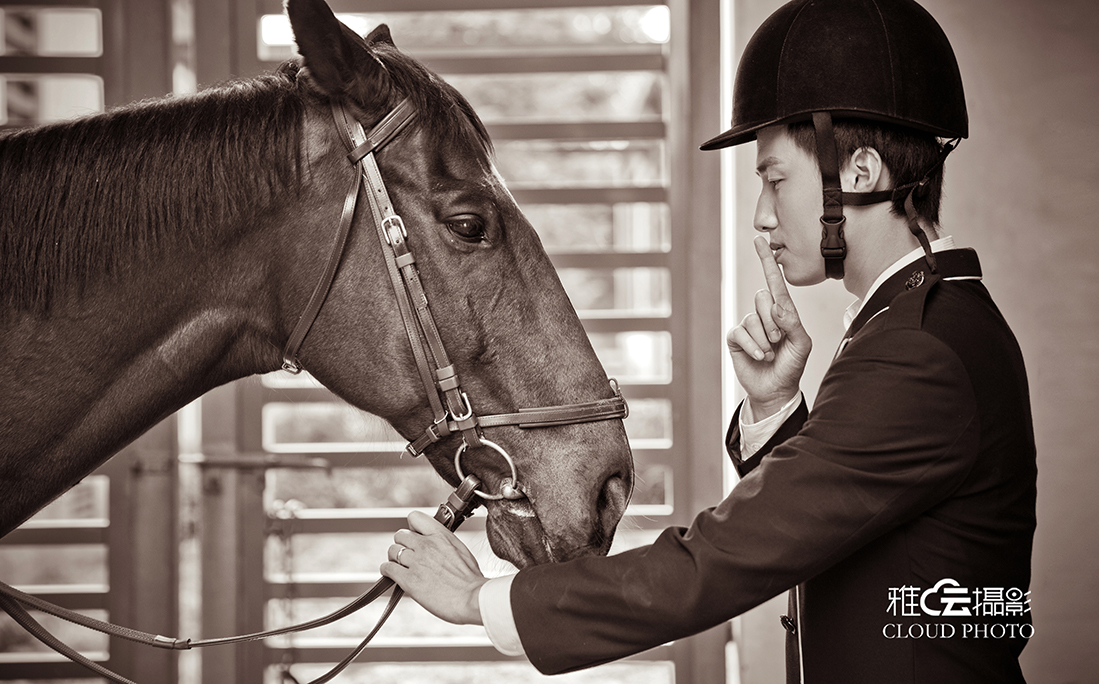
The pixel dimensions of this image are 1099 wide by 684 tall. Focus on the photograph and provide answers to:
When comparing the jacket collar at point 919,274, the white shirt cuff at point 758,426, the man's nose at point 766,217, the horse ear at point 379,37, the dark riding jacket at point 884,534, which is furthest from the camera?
the horse ear at point 379,37

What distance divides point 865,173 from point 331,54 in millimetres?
913

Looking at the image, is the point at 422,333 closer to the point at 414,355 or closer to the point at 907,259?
the point at 414,355

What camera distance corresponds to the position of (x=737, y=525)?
1.08m

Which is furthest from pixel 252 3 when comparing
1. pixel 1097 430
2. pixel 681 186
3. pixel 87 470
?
pixel 1097 430

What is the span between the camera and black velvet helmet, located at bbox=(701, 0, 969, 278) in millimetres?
1271

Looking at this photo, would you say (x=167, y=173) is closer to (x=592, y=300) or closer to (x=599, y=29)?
(x=592, y=300)

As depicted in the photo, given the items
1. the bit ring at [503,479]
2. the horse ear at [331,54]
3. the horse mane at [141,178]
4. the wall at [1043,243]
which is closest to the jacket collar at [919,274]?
the bit ring at [503,479]

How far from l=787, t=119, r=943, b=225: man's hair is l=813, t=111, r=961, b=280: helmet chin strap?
2 cm

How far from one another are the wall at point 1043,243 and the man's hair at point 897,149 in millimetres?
1181

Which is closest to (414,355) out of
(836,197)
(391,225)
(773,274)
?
(391,225)

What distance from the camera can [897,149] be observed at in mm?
1309

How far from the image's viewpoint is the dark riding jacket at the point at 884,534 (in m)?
1.07

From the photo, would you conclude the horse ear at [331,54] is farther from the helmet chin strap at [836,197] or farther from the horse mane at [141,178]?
the helmet chin strap at [836,197]

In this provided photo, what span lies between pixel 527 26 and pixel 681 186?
4171 millimetres
